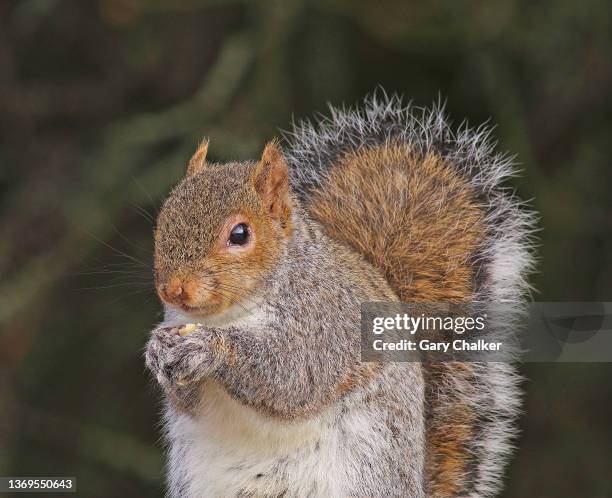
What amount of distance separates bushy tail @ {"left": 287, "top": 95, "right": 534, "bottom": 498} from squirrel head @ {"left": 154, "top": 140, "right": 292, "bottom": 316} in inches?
13.8

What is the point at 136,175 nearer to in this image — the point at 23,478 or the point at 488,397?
the point at 23,478

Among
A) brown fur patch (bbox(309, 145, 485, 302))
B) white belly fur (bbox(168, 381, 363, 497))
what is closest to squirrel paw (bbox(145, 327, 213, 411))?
white belly fur (bbox(168, 381, 363, 497))

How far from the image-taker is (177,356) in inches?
57.3

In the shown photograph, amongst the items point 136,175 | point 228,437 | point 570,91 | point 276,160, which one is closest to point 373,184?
point 276,160

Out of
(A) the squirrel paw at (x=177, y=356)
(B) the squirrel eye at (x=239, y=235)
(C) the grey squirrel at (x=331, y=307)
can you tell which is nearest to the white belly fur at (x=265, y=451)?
(C) the grey squirrel at (x=331, y=307)

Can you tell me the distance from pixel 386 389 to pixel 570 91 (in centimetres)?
162

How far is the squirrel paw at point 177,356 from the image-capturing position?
1.46 metres

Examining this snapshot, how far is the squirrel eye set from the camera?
Result: 1.54m

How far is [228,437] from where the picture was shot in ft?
5.40

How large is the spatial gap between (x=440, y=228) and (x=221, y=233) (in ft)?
1.91

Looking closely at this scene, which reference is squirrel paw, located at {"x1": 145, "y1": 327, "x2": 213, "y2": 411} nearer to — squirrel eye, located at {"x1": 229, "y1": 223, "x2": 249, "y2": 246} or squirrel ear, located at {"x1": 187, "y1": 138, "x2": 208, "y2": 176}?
squirrel eye, located at {"x1": 229, "y1": 223, "x2": 249, "y2": 246}

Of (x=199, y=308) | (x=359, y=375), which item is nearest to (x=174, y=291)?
(x=199, y=308)

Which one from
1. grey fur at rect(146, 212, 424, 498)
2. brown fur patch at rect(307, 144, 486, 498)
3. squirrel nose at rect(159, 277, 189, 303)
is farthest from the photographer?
brown fur patch at rect(307, 144, 486, 498)

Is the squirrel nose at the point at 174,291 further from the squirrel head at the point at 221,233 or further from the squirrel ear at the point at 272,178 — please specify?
the squirrel ear at the point at 272,178
